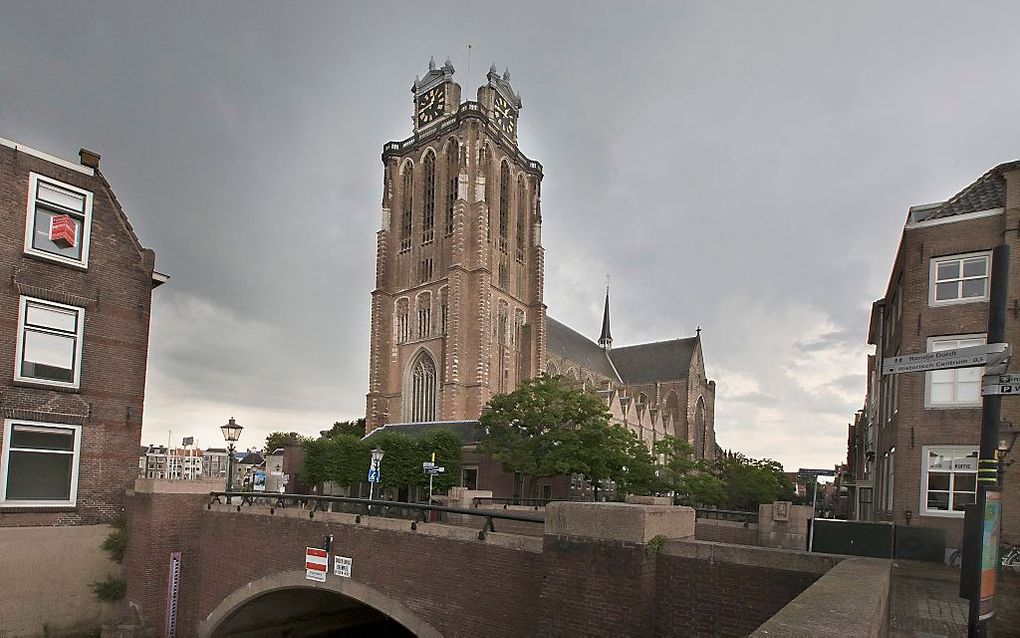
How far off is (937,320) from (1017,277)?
6.69ft

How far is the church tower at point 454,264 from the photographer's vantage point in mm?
63125

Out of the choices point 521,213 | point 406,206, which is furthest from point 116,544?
point 521,213

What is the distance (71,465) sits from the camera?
19.0 meters

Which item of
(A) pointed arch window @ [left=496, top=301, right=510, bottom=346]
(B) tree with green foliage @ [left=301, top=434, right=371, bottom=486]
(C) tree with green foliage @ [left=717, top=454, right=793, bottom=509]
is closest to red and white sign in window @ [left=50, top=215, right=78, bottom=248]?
(B) tree with green foliage @ [left=301, top=434, right=371, bottom=486]

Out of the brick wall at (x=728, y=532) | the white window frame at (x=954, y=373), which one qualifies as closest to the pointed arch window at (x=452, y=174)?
the brick wall at (x=728, y=532)

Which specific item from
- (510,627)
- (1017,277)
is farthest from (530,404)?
(510,627)

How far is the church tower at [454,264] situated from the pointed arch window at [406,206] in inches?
4.3

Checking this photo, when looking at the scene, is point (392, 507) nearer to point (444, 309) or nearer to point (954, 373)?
point (954, 373)

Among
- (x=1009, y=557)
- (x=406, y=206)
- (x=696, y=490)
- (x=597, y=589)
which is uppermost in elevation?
(x=406, y=206)

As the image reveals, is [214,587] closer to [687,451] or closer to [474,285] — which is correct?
[687,451]

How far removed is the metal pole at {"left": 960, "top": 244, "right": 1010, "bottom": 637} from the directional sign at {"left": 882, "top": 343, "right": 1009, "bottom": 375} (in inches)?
6.2

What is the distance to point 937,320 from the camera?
58.6 ft

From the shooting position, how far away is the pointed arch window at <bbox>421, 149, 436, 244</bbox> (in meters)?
70.2

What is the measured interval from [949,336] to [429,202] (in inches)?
2327
